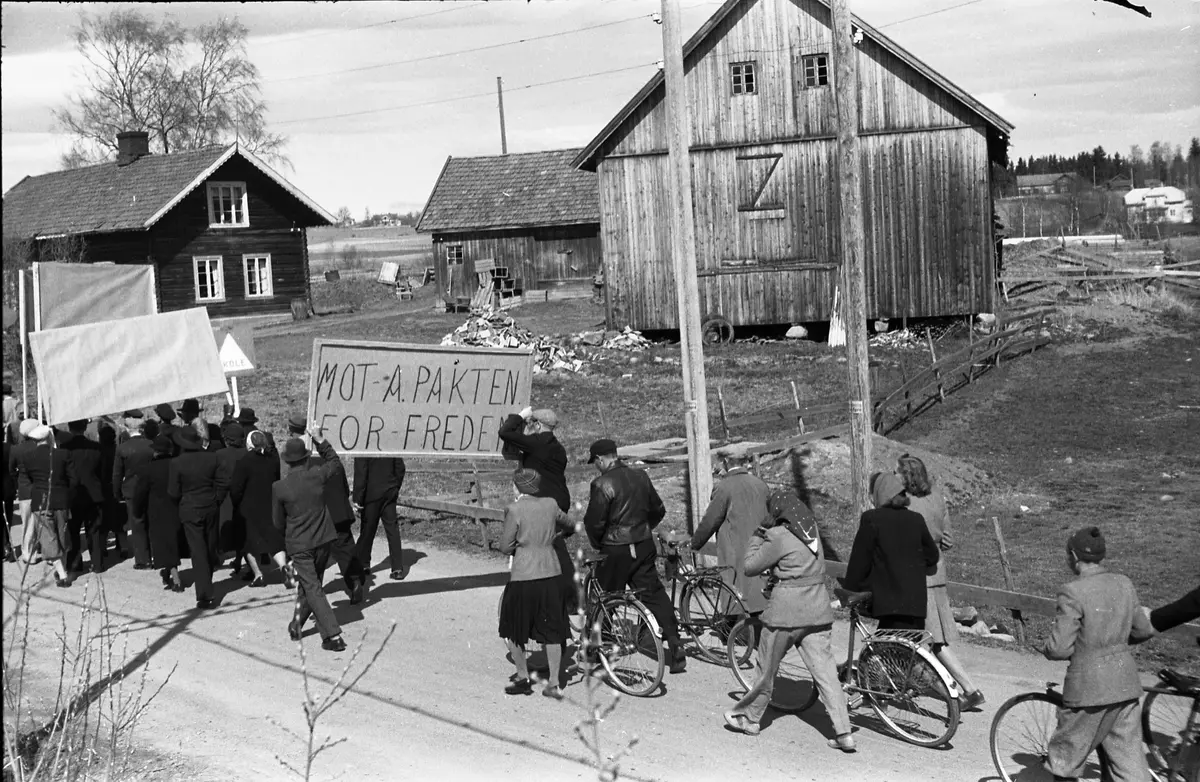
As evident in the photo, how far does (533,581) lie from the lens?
9.14 m

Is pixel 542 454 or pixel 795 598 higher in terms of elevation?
pixel 542 454

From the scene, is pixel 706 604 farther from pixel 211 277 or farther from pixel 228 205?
pixel 228 205

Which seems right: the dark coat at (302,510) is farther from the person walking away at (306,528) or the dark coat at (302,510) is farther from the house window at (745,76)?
the house window at (745,76)

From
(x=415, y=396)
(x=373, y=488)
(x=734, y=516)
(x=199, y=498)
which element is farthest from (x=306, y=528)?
(x=734, y=516)

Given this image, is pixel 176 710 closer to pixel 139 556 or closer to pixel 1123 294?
pixel 139 556

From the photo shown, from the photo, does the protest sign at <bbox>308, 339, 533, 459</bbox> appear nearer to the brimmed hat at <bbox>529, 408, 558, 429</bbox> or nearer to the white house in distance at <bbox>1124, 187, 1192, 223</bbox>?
the brimmed hat at <bbox>529, 408, 558, 429</bbox>

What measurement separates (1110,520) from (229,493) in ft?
36.3

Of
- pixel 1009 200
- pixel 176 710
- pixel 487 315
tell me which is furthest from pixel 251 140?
pixel 1009 200

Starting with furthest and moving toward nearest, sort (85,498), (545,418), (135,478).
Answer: (85,498) → (135,478) → (545,418)

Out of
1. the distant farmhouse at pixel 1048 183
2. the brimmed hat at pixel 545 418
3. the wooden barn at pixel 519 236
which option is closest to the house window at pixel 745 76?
the wooden barn at pixel 519 236

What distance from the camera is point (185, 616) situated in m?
12.1

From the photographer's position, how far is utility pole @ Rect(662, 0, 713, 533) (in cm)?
1227

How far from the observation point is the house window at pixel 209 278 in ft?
154

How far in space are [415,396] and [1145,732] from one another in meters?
7.05
